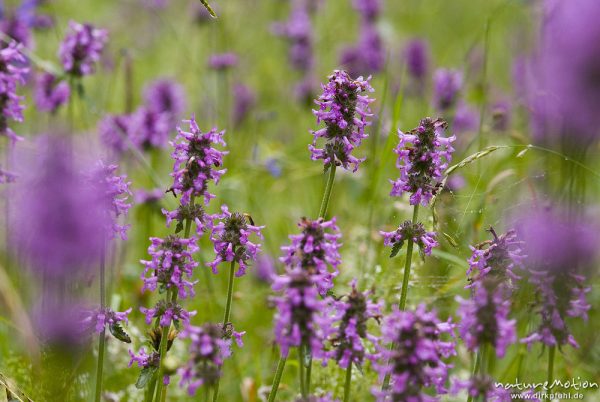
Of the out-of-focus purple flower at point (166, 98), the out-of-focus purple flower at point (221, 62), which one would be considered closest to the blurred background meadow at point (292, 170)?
the out-of-focus purple flower at point (221, 62)

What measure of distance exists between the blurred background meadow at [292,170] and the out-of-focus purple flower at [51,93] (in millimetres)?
113

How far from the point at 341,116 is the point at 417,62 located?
4624 millimetres

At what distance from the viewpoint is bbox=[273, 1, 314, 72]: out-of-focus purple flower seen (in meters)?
7.52

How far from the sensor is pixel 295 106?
25.1 ft

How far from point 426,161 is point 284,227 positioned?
2884mm

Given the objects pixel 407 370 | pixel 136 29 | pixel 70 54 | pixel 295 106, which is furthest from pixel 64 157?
pixel 136 29

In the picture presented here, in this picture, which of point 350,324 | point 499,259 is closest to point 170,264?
point 350,324

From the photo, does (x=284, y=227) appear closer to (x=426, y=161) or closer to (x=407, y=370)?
(x=426, y=161)

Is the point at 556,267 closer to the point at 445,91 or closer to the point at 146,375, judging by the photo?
the point at 146,375

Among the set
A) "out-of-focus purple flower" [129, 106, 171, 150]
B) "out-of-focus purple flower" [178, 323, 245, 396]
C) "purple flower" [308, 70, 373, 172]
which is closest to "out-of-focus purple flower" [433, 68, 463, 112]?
"out-of-focus purple flower" [129, 106, 171, 150]

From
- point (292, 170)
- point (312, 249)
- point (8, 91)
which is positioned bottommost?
point (312, 249)

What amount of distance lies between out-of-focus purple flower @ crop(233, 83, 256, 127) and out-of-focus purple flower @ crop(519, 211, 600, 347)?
4.90 meters

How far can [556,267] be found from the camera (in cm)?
212

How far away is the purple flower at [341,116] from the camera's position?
2305 millimetres
